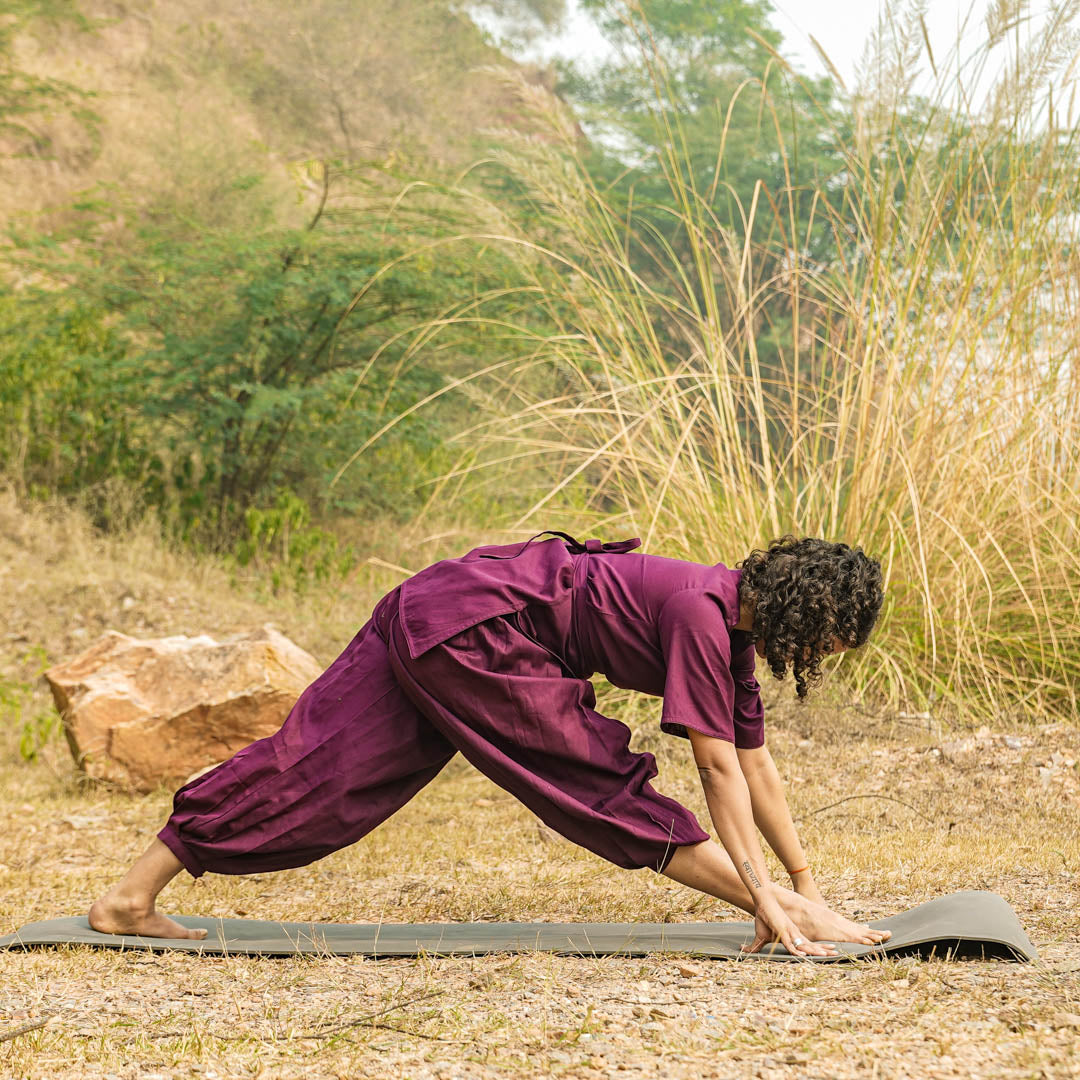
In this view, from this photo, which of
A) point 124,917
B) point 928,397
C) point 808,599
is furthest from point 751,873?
point 928,397

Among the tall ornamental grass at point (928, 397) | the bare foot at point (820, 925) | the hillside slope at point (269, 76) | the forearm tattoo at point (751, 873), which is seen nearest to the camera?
the forearm tattoo at point (751, 873)

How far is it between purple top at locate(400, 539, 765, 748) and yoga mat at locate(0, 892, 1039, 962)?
1.47 feet

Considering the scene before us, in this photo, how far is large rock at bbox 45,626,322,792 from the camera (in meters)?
4.39

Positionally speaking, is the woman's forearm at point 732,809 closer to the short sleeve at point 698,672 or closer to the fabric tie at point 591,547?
the short sleeve at point 698,672

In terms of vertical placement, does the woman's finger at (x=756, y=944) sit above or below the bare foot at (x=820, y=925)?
below

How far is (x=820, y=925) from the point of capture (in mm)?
2223

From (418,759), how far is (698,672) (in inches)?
26.1

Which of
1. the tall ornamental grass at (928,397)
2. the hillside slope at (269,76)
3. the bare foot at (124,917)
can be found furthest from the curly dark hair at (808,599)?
the hillside slope at (269,76)

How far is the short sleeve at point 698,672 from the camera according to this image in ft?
6.89

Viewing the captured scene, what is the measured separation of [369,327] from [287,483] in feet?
4.43

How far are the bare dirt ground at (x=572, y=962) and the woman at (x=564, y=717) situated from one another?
216 mm

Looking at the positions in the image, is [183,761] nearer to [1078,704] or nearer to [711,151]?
[1078,704]

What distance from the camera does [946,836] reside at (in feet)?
11.4

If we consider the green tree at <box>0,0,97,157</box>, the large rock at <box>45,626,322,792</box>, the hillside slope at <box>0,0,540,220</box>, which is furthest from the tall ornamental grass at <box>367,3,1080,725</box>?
the hillside slope at <box>0,0,540,220</box>
